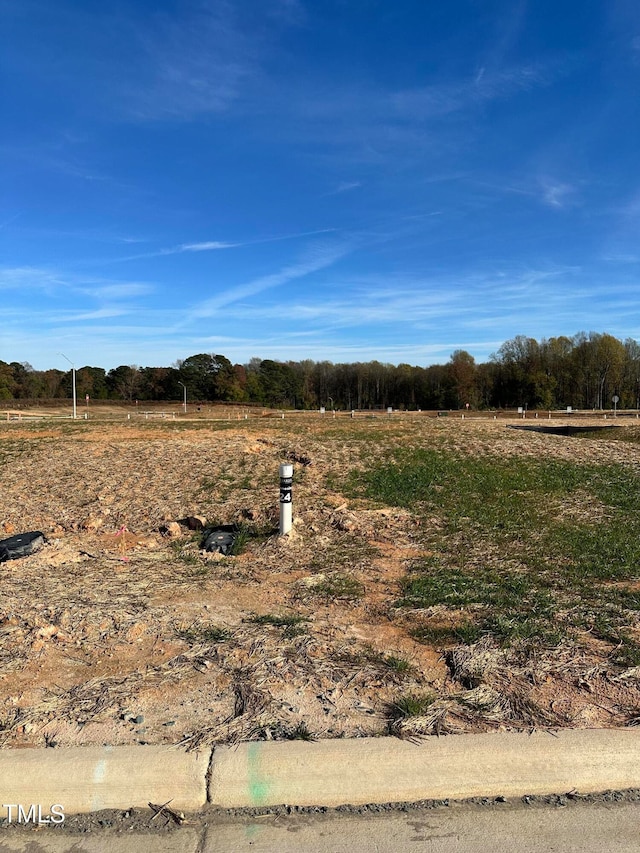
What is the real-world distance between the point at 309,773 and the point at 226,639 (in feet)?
A: 5.20

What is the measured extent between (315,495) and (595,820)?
7.18m

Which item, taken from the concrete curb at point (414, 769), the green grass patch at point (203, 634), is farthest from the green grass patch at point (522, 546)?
the green grass patch at point (203, 634)

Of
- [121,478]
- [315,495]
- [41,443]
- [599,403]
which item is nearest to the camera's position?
[315,495]

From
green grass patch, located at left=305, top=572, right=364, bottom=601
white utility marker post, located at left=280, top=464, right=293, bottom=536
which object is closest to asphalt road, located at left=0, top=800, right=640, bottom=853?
green grass patch, located at left=305, top=572, right=364, bottom=601

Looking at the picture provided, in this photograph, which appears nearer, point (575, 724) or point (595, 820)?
point (595, 820)

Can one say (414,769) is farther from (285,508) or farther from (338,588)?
(285,508)

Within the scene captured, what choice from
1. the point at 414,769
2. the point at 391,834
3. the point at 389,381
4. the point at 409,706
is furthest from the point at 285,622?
the point at 389,381

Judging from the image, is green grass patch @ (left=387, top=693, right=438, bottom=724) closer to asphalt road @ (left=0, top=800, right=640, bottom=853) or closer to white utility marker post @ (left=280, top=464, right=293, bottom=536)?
asphalt road @ (left=0, top=800, right=640, bottom=853)

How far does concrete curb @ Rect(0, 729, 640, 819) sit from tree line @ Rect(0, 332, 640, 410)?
85532mm

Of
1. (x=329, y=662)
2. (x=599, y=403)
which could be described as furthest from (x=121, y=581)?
(x=599, y=403)

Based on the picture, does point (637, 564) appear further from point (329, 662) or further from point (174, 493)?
point (174, 493)

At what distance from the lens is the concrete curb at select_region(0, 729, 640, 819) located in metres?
2.53

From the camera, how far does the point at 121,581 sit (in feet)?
17.8

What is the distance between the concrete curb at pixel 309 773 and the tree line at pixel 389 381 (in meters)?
85.5
